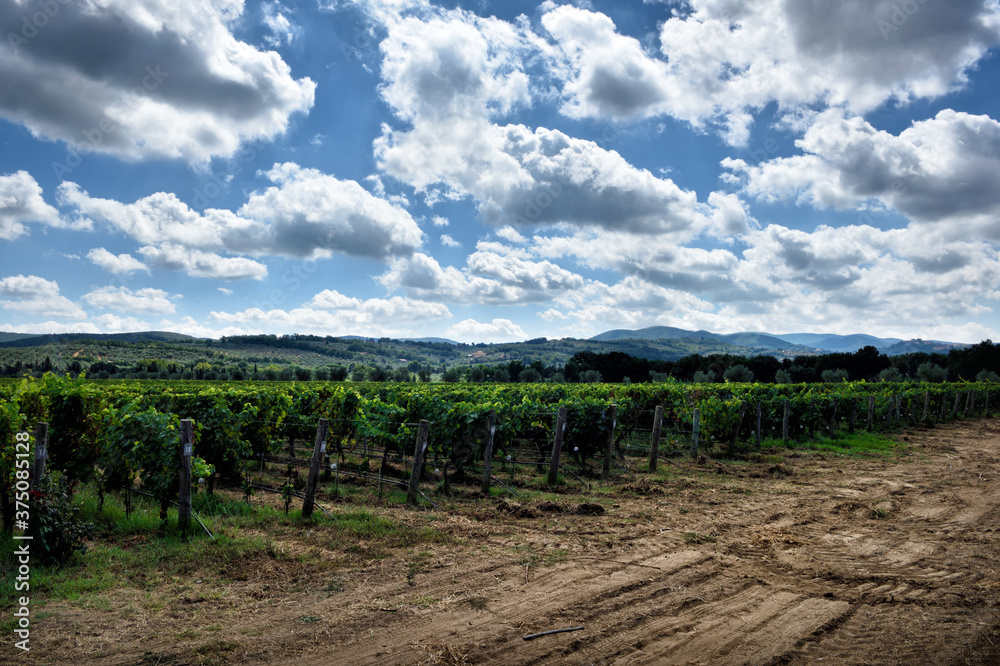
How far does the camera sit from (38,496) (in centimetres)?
616

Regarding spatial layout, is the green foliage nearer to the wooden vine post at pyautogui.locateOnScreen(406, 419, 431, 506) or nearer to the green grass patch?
the wooden vine post at pyautogui.locateOnScreen(406, 419, 431, 506)

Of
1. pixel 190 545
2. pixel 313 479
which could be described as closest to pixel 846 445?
pixel 313 479

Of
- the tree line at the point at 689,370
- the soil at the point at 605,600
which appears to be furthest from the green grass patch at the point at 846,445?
the tree line at the point at 689,370

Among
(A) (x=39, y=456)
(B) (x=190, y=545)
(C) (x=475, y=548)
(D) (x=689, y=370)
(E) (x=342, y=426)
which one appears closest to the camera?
(A) (x=39, y=456)

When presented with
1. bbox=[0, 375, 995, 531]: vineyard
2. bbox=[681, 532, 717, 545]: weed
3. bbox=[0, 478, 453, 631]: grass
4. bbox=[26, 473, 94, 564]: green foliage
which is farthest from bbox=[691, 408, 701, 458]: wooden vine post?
bbox=[26, 473, 94, 564]: green foliage

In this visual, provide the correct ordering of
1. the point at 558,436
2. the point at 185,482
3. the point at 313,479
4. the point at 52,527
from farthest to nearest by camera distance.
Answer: the point at 558,436, the point at 313,479, the point at 185,482, the point at 52,527

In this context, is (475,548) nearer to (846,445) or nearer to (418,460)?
(418,460)

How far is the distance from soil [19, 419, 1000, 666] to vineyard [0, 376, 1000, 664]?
3 cm

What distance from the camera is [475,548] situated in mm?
7121

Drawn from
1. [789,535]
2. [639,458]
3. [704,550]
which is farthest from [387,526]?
[639,458]

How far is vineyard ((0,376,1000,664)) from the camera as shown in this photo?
15.2 feet

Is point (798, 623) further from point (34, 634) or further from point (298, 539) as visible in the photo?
point (34, 634)

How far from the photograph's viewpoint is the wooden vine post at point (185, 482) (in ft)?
24.4

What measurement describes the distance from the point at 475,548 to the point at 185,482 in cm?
437
